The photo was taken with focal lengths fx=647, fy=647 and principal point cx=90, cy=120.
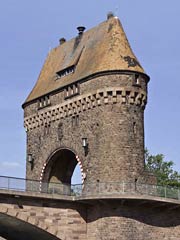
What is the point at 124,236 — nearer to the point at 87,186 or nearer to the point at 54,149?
the point at 87,186

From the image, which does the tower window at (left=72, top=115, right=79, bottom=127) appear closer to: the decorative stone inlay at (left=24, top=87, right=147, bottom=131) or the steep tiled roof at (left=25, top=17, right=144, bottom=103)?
the decorative stone inlay at (left=24, top=87, right=147, bottom=131)

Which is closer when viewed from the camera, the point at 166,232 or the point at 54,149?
the point at 166,232

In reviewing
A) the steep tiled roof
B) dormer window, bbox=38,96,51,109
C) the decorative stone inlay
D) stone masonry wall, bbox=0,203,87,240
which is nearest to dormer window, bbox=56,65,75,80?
the steep tiled roof

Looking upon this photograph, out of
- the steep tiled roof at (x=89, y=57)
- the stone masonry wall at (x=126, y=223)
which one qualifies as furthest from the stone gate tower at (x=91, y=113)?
the stone masonry wall at (x=126, y=223)

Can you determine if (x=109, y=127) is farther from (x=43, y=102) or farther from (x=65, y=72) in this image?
(x=43, y=102)

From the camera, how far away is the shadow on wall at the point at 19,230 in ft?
127

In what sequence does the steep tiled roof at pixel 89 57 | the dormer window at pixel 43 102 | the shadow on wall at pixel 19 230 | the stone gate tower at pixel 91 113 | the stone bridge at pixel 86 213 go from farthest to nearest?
the dormer window at pixel 43 102 → the steep tiled roof at pixel 89 57 → the stone gate tower at pixel 91 113 → the shadow on wall at pixel 19 230 → the stone bridge at pixel 86 213

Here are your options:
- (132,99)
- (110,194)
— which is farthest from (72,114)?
(110,194)

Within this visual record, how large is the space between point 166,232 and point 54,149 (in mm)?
9659

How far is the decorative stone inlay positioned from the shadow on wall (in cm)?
755

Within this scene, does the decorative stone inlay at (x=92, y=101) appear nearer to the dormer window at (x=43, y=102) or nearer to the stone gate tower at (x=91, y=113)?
the stone gate tower at (x=91, y=113)

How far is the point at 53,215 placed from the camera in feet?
124

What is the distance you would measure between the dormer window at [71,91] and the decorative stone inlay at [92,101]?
0.35 m

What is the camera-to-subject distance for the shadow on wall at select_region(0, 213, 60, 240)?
3864 cm
